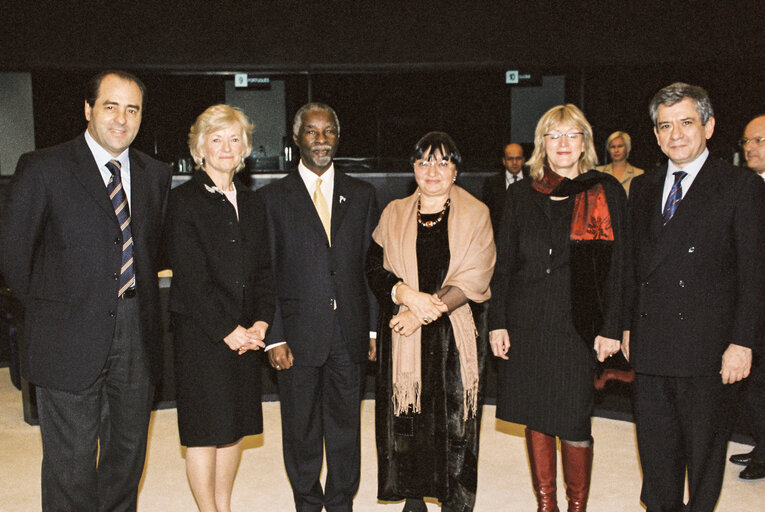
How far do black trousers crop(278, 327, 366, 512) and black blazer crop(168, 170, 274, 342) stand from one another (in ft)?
1.45

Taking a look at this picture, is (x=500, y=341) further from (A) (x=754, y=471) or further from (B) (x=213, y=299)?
(A) (x=754, y=471)

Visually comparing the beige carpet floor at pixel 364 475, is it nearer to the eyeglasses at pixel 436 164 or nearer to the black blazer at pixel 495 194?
the eyeglasses at pixel 436 164

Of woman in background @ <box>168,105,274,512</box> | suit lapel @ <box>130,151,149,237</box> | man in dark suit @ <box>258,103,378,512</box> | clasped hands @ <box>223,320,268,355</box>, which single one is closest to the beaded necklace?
man in dark suit @ <box>258,103,378,512</box>

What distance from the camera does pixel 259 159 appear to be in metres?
9.11

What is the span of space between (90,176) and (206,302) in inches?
26.1

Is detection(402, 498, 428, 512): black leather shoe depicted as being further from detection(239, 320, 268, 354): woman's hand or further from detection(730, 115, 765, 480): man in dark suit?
detection(730, 115, 765, 480): man in dark suit

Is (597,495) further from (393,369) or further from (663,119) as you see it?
(663,119)

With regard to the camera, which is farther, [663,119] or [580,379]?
[580,379]

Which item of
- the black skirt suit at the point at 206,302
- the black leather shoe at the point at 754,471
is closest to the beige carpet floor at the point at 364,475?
the black leather shoe at the point at 754,471

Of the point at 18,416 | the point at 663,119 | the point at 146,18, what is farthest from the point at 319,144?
the point at 146,18

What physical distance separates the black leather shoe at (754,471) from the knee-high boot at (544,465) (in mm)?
1416

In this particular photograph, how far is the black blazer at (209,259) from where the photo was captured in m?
2.71

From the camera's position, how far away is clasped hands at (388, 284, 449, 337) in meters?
2.83

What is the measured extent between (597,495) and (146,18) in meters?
7.41
